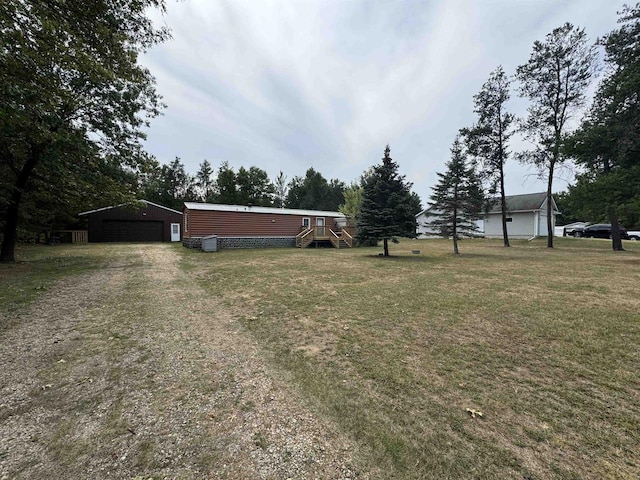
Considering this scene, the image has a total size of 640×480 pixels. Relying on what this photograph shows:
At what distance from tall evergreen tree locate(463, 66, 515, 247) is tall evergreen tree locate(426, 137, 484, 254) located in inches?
237

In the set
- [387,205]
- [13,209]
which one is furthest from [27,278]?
[387,205]

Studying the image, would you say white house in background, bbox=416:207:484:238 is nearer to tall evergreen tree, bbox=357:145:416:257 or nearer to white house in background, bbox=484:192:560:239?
white house in background, bbox=484:192:560:239

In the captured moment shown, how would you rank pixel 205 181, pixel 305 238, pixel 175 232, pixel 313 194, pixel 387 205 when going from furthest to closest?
pixel 313 194
pixel 205 181
pixel 175 232
pixel 305 238
pixel 387 205

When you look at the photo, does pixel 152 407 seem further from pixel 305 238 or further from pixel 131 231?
pixel 131 231

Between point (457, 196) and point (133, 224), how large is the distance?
88.7 feet

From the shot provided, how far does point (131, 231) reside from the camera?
83.3 feet

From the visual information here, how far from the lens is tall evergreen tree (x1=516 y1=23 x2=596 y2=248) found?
17219 millimetres

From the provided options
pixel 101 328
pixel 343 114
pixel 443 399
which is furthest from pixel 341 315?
pixel 343 114

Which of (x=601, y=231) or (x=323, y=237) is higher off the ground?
(x=601, y=231)

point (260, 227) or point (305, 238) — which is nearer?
point (260, 227)

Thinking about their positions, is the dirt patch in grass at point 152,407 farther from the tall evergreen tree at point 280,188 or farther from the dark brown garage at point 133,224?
the tall evergreen tree at point 280,188

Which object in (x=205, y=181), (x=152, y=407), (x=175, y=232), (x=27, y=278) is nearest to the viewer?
(x=152, y=407)

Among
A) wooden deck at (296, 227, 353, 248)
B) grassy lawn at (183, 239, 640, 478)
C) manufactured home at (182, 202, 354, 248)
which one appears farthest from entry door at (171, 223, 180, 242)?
grassy lawn at (183, 239, 640, 478)

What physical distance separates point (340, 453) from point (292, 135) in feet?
85.7
